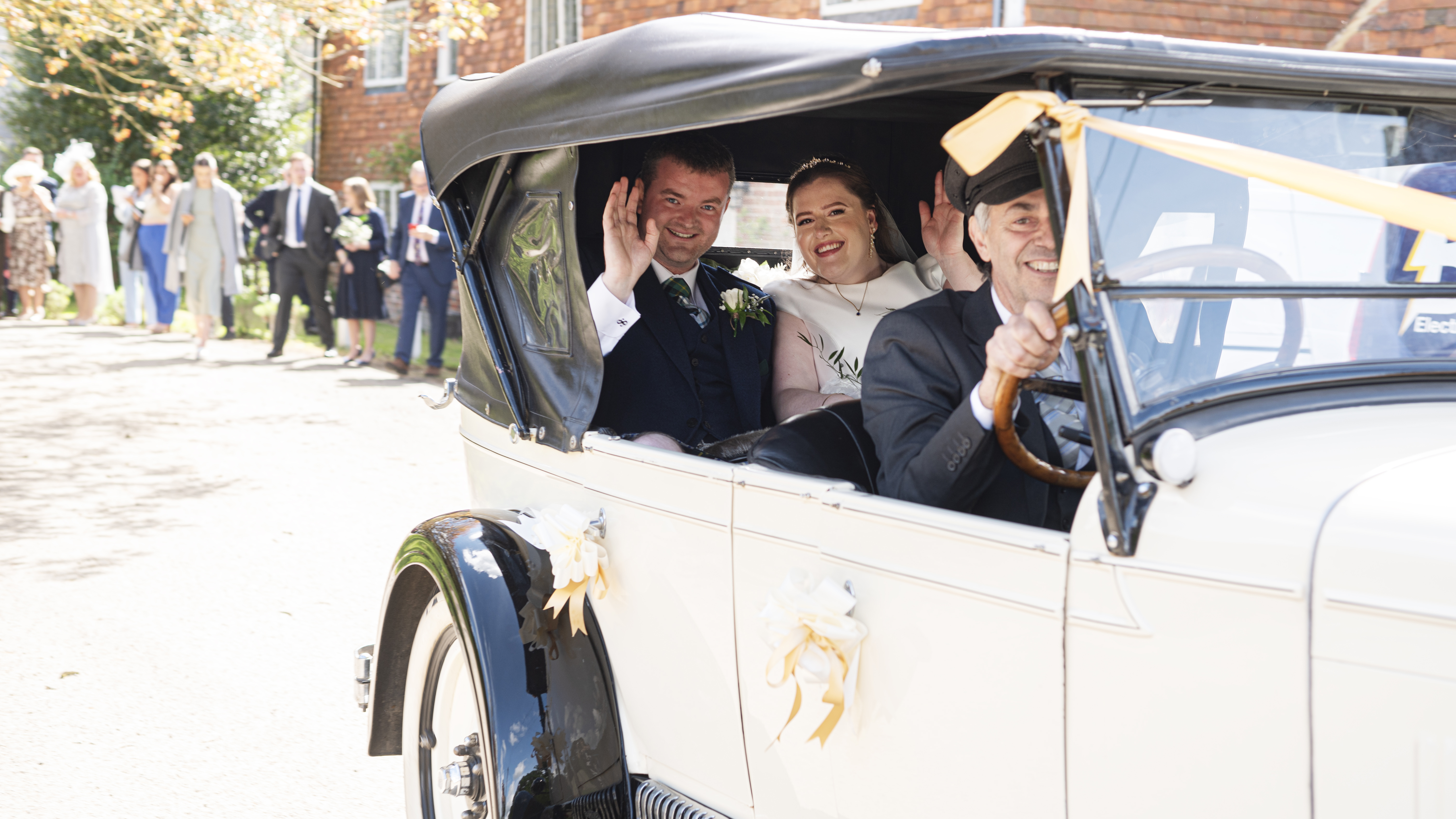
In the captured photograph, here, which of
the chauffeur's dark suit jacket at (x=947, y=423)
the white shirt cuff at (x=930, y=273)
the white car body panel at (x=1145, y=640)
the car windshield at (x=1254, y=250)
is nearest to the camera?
the white car body panel at (x=1145, y=640)

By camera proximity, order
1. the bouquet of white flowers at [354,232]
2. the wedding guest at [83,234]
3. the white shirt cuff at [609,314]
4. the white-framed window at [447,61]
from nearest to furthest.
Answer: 1. the white shirt cuff at [609,314]
2. the bouquet of white flowers at [354,232]
3. the wedding guest at [83,234]
4. the white-framed window at [447,61]

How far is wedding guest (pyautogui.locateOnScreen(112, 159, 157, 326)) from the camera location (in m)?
15.2

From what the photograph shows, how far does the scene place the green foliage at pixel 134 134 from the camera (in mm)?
20281

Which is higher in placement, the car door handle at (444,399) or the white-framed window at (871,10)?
the white-framed window at (871,10)

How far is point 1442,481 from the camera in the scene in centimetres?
151

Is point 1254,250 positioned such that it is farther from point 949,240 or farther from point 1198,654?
point 949,240

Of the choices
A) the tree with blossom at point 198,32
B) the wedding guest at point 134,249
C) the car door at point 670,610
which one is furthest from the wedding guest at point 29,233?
the car door at point 670,610

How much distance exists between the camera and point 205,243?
43.4 feet

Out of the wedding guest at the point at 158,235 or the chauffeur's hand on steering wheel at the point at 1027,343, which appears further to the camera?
the wedding guest at the point at 158,235

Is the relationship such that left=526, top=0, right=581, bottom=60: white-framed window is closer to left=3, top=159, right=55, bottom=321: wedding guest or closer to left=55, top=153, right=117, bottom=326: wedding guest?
left=55, top=153, right=117, bottom=326: wedding guest

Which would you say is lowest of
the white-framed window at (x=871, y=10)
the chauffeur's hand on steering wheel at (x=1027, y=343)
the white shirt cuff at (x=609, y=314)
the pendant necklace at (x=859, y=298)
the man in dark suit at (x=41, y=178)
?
the chauffeur's hand on steering wheel at (x=1027, y=343)

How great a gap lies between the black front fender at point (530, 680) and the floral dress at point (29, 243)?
15.6m

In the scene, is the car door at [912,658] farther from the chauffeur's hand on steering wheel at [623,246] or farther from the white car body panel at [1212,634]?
the chauffeur's hand on steering wheel at [623,246]

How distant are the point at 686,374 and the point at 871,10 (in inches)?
328
